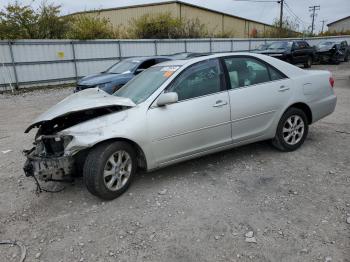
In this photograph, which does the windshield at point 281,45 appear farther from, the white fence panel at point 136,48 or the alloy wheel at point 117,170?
the alloy wheel at point 117,170

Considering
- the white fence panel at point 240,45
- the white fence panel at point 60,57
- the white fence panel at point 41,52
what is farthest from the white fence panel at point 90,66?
the white fence panel at point 240,45

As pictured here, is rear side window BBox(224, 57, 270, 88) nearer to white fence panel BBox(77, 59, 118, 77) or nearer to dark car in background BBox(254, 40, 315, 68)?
dark car in background BBox(254, 40, 315, 68)

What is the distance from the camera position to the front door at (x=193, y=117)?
3.65 metres

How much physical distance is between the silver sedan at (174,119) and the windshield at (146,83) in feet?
0.07

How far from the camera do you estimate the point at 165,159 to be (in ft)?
12.3

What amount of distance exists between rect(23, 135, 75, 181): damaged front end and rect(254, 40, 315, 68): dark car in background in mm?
14427

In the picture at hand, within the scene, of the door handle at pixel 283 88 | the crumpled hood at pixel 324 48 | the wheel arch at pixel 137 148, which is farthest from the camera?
the crumpled hood at pixel 324 48

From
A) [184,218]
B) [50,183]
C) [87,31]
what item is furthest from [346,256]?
[87,31]

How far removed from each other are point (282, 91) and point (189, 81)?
4.81 ft

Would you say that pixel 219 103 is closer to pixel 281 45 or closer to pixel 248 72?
pixel 248 72

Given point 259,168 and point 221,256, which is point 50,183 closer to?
point 221,256

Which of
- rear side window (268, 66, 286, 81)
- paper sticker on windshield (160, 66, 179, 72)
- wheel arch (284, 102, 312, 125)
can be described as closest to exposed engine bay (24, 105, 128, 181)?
paper sticker on windshield (160, 66, 179, 72)

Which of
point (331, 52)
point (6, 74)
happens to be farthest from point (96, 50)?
point (331, 52)

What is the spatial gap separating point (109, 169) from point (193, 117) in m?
1.18
